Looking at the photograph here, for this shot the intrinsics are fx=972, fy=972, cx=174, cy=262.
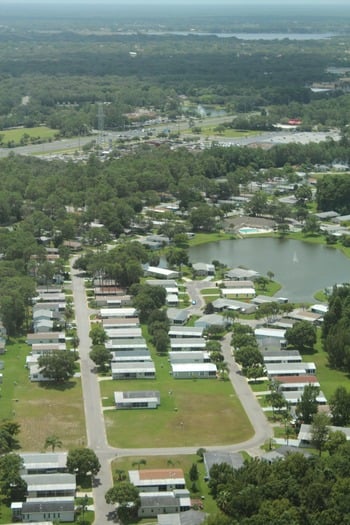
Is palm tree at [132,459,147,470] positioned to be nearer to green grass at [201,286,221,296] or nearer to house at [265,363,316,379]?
house at [265,363,316,379]

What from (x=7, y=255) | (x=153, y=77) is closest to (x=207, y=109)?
(x=153, y=77)

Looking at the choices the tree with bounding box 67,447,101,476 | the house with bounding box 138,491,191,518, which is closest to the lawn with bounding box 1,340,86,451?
the tree with bounding box 67,447,101,476

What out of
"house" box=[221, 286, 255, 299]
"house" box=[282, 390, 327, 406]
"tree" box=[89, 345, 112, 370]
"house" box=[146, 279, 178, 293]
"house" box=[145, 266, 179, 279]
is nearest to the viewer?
"house" box=[282, 390, 327, 406]

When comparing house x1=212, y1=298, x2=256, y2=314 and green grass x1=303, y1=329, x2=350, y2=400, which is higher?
green grass x1=303, y1=329, x2=350, y2=400

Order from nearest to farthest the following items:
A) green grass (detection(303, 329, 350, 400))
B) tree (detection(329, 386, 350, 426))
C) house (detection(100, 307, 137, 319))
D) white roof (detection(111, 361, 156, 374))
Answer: tree (detection(329, 386, 350, 426))
green grass (detection(303, 329, 350, 400))
white roof (detection(111, 361, 156, 374))
house (detection(100, 307, 137, 319))

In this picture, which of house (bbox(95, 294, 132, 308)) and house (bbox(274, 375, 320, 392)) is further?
house (bbox(95, 294, 132, 308))

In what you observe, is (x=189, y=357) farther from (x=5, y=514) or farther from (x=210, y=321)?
(x=5, y=514)
